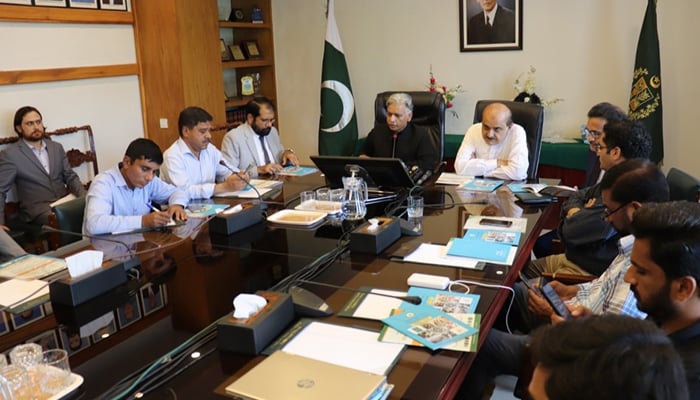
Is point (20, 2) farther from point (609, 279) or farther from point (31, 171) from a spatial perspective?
point (609, 279)

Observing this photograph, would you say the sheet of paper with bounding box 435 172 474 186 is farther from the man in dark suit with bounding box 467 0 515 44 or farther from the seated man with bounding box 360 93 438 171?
the man in dark suit with bounding box 467 0 515 44

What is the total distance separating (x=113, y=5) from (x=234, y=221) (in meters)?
2.96

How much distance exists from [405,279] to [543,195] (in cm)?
122

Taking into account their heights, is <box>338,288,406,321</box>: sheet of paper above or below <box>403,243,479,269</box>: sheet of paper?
below

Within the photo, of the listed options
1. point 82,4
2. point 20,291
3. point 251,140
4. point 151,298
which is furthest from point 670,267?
point 82,4

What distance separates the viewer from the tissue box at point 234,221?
7.16 feet

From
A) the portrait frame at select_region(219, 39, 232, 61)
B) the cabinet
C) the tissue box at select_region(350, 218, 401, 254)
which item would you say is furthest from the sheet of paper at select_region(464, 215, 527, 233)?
the portrait frame at select_region(219, 39, 232, 61)

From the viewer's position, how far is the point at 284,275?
1743 millimetres

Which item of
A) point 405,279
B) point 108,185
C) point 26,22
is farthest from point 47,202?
point 405,279

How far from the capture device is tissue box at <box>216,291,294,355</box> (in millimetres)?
1255

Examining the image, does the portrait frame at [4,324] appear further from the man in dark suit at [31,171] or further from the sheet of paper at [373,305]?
the man in dark suit at [31,171]

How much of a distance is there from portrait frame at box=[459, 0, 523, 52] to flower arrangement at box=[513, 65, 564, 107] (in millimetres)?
245

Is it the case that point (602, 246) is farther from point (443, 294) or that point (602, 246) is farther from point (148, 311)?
point (148, 311)

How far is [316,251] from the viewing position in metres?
1.96
